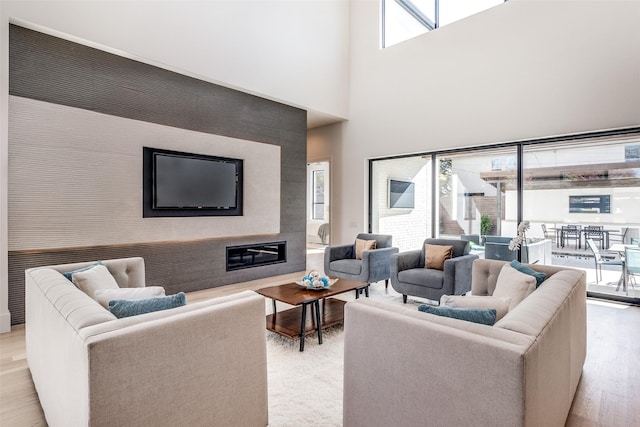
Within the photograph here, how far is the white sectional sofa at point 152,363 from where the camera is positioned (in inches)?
48.6

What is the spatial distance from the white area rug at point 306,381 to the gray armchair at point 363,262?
1434 mm

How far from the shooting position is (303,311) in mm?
2881

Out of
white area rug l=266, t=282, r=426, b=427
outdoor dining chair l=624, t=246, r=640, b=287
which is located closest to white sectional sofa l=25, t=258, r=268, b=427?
white area rug l=266, t=282, r=426, b=427

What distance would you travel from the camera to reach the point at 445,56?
5.46 m

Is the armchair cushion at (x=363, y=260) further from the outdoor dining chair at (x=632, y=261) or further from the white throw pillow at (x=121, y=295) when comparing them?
the white throw pillow at (x=121, y=295)

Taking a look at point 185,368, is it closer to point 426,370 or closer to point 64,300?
point 64,300

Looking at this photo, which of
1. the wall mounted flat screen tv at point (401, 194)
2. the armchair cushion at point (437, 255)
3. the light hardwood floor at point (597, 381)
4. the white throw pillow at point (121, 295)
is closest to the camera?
the white throw pillow at point (121, 295)

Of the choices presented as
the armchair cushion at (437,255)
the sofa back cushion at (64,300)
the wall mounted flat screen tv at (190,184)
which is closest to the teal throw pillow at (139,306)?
the sofa back cushion at (64,300)

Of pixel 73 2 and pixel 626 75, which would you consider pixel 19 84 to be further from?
pixel 626 75

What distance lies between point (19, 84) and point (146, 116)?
Result: 1189 millimetres

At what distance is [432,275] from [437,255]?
1.44ft

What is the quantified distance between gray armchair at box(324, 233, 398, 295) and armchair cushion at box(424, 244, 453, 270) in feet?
2.06

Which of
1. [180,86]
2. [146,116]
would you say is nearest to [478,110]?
[180,86]

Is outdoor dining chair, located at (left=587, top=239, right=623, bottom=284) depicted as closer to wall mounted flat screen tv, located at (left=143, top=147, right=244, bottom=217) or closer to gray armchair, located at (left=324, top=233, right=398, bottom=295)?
gray armchair, located at (left=324, top=233, right=398, bottom=295)
